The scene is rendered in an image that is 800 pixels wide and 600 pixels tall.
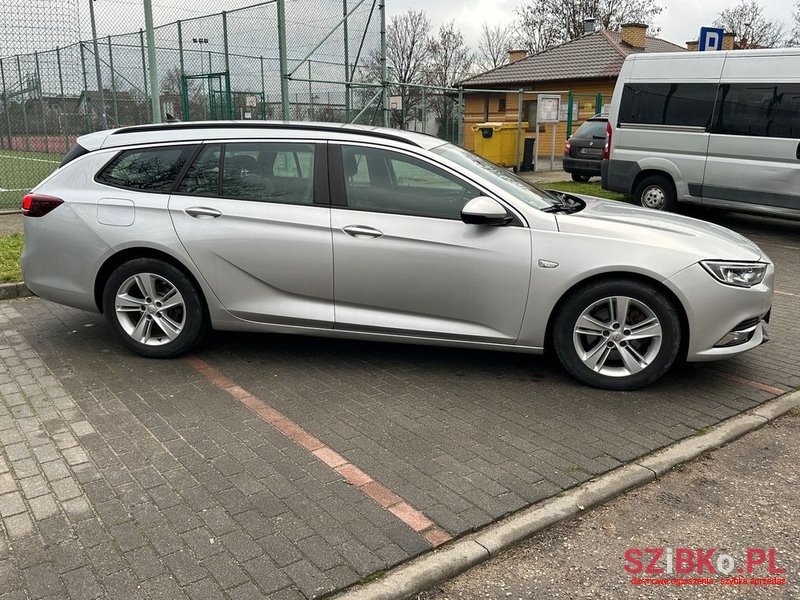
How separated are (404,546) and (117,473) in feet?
4.89

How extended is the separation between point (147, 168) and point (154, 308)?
0.99 metres

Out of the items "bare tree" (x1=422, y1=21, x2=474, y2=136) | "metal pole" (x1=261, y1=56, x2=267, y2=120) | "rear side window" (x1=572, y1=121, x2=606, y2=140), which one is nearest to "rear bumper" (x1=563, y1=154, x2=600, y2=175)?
"rear side window" (x1=572, y1=121, x2=606, y2=140)

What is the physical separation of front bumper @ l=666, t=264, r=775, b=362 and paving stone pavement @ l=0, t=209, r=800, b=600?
348 mm

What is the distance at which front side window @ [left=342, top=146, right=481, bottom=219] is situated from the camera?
4.48 metres

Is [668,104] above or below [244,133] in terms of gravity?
above

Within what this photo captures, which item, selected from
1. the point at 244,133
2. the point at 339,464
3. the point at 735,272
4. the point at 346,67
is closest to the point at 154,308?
the point at 244,133

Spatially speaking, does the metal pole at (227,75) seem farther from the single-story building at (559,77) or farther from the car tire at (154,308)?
the single-story building at (559,77)

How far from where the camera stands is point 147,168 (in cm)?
493

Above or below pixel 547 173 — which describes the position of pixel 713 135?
above

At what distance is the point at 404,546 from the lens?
9.25ft

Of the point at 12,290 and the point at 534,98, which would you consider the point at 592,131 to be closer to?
the point at 12,290

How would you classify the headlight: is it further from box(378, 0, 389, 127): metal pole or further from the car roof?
box(378, 0, 389, 127): metal pole

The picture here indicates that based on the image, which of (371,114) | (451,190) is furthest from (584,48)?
(451,190)

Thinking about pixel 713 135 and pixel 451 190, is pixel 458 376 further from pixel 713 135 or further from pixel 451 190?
pixel 713 135
